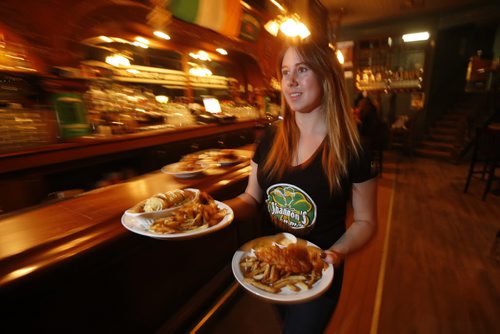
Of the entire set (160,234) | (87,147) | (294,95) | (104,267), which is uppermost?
(294,95)

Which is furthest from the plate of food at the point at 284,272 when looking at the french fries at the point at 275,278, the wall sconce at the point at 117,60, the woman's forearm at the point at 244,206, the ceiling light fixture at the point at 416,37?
the ceiling light fixture at the point at 416,37

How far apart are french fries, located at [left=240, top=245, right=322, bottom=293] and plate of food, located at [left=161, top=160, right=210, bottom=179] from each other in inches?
41.4

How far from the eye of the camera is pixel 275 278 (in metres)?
0.96

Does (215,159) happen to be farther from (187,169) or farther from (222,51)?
(222,51)

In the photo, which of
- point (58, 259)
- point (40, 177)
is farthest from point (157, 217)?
point (40, 177)

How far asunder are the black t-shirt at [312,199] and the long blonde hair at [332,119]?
0.03 meters

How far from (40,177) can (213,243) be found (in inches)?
50.7

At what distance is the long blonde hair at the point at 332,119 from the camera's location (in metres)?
1.17

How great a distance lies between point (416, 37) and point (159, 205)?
1051 centimetres

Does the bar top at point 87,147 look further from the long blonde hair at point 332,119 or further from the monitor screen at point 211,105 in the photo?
the long blonde hair at point 332,119

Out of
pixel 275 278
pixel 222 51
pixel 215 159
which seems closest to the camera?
pixel 275 278

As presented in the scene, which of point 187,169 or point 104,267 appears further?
point 187,169

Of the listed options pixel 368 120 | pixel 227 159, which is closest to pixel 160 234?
pixel 227 159

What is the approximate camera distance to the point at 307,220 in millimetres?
1270
